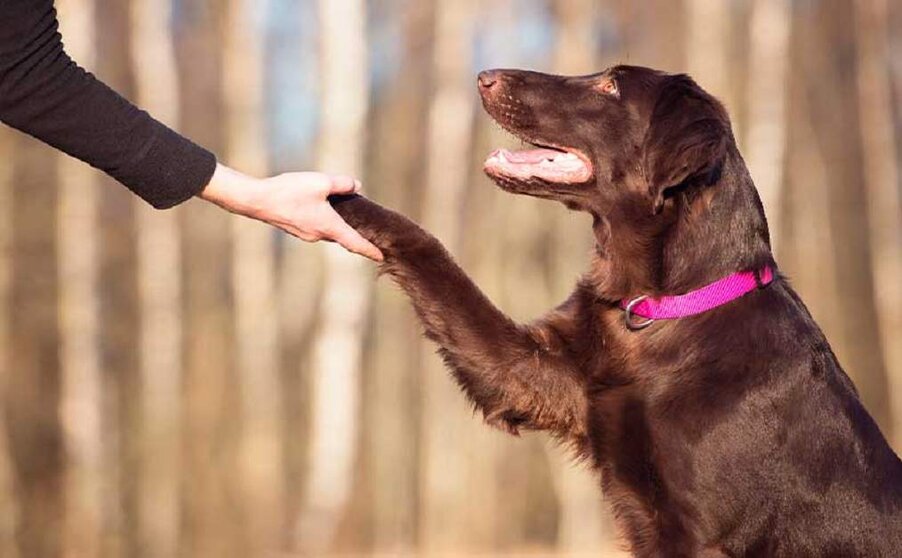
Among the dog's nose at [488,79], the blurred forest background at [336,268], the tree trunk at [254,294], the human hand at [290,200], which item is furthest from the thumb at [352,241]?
the tree trunk at [254,294]

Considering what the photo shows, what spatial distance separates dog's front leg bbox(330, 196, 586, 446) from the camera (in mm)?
4758

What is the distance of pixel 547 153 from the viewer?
5066 mm

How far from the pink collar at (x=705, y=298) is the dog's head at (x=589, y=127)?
0.32 metres

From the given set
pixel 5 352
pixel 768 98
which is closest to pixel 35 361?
pixel 5 352

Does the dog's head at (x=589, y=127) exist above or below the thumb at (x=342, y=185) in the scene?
above

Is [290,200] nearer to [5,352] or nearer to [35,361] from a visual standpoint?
[5,352]

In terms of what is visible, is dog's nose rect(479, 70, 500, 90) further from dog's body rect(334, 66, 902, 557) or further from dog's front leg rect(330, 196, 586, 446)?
dog's front leg rect(330, 196, 586, 446)

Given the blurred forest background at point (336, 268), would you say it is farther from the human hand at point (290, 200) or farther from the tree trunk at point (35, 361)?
the human hand at point (290, 200)

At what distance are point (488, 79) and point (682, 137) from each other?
830 millimetres

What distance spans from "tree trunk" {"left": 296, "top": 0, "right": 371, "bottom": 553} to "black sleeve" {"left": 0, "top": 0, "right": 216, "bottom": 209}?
503 inches

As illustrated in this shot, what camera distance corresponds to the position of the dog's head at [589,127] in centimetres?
479

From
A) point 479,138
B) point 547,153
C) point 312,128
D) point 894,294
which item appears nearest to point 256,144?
point 312,128

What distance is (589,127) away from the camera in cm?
498

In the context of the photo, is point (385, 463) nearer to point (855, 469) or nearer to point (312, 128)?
point (312, 128)
